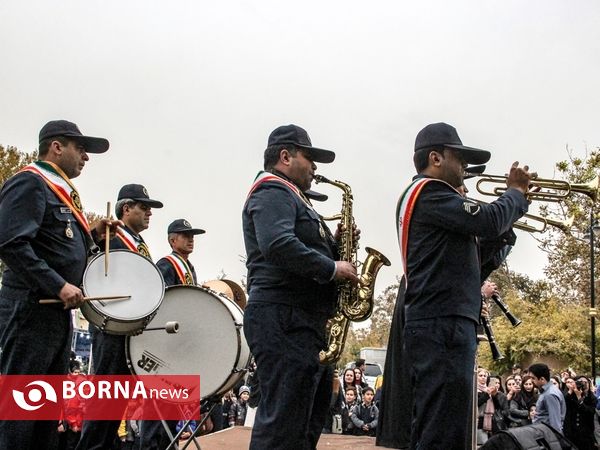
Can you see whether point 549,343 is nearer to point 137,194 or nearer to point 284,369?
point 137,194

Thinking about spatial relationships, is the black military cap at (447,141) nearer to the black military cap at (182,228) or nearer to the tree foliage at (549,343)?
the black military cap at (182,228)

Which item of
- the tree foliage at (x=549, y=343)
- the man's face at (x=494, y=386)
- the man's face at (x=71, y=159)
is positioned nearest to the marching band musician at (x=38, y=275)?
the man's face at (x=71, y=159)

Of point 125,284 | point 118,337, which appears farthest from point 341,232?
point 118,337

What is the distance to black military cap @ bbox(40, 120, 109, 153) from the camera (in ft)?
17.2

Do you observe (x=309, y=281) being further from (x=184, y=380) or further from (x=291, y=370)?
(x=184, y=380)

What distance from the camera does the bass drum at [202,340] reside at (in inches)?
249

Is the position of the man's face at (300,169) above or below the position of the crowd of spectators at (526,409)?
above

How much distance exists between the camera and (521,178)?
15.0ft

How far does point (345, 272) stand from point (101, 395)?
2590 millimetres

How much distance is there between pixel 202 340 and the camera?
6.43 m

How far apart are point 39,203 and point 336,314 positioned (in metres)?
2.06

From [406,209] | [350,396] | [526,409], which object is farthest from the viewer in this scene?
[350,396]

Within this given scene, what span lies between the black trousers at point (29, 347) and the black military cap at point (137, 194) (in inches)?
89.6

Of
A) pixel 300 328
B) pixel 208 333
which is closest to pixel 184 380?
pixel 208 333
